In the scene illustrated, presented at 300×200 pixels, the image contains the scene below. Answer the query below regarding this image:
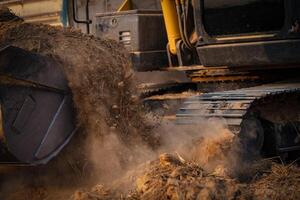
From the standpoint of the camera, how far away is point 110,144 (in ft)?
14.6

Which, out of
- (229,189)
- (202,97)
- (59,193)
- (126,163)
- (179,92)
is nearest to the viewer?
(229,189)

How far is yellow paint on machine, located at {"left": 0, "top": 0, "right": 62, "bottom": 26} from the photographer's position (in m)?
8.72

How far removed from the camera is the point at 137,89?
4.84 metres

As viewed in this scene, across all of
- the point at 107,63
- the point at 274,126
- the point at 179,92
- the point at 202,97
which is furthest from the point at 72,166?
the point at 179,92

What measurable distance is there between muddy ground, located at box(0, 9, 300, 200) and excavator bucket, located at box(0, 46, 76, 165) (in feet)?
0.43

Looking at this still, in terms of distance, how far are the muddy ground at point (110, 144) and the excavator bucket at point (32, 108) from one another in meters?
0.13

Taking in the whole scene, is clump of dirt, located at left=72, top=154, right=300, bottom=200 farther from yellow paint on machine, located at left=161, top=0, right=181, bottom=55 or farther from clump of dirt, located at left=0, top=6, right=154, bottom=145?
yellow paint on machine, located at left=161, top=0, right=181, bottom=55

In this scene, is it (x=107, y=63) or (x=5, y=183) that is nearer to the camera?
(x=5, y=183)

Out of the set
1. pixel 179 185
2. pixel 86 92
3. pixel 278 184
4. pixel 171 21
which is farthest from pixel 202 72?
pixel 179 185

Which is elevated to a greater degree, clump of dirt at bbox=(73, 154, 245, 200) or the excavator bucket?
the excavator bucket

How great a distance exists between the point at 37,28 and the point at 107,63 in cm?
63

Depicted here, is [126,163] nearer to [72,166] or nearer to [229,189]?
[72,166]

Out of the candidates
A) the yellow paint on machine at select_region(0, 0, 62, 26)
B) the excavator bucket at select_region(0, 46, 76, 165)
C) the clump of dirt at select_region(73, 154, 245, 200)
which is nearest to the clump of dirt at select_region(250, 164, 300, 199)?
the clump of dirt at select_region(73, 154, 245, 200)

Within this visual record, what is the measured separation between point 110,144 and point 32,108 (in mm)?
792
